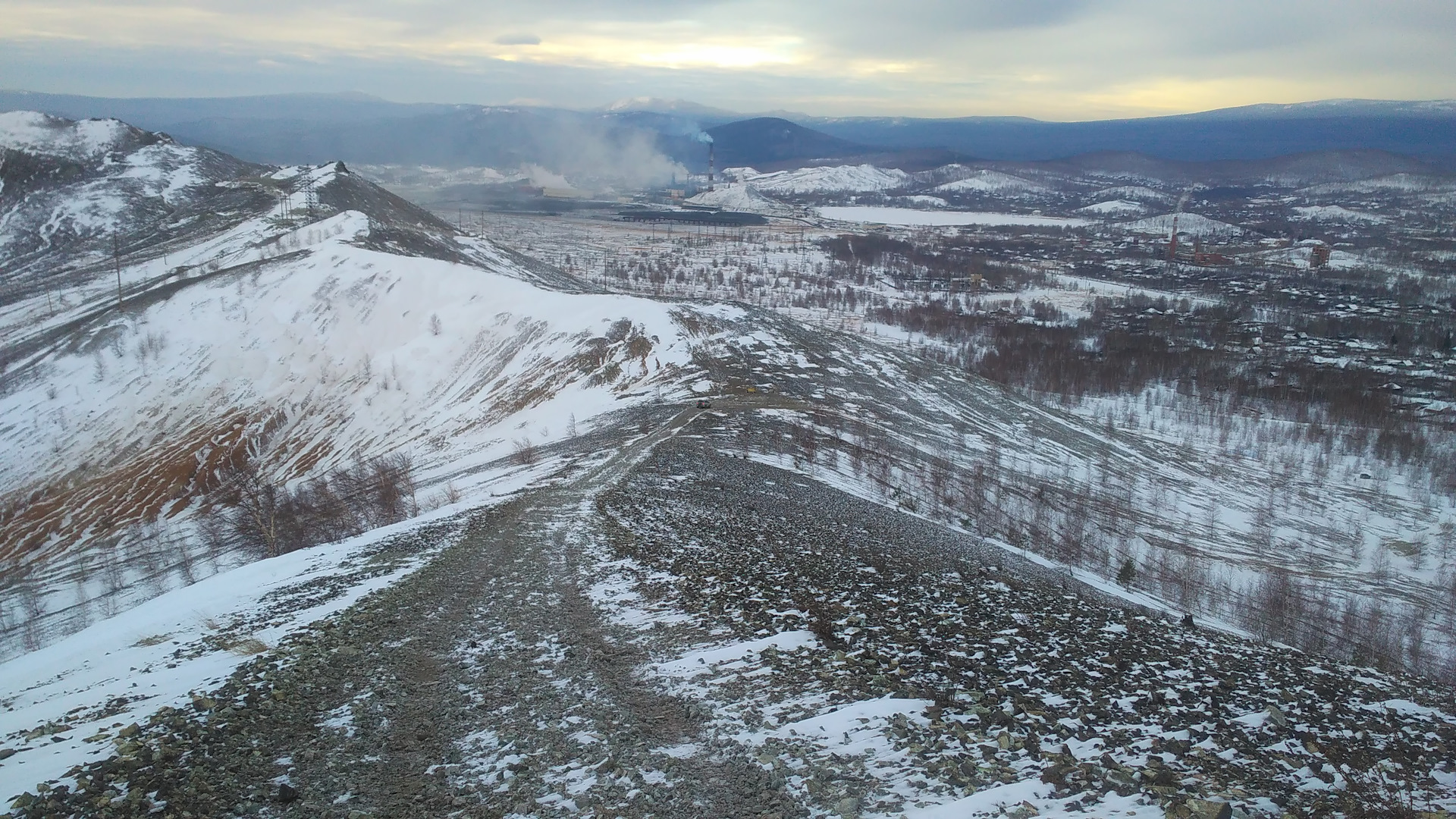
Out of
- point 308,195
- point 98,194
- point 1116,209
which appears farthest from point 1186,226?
point 98,194

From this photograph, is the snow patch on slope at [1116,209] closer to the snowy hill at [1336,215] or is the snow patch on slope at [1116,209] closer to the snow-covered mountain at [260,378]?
the snowy hill at [1336,215]

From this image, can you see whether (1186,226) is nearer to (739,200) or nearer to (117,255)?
(739,200)

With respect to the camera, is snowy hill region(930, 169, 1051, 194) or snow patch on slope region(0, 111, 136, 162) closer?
snow patch on slope region(0, 111, 136, 162)

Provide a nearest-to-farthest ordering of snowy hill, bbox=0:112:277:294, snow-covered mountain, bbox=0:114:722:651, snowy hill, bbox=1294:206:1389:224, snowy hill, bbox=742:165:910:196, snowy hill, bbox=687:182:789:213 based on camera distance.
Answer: snow-covered mountain, bbox=0:114:722:651, snowy hill, bbox=0:112:277:294, snowy hill, bbox=1294:206:1389:224, snowy hill, bbox=687:182:789:213, snowy hill, bbox=742:165:910:196

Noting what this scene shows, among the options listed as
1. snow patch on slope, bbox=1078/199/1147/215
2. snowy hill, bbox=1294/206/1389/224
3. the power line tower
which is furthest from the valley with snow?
snow patch on slope, bbox=1078/199/1147/215

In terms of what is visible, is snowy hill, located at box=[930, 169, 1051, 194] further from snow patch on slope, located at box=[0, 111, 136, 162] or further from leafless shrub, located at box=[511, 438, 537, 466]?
leafless shrub, located at box=[511, 438, 537, 466]

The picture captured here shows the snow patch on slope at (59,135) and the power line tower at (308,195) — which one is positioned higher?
the snow patch on slope at (59,135)

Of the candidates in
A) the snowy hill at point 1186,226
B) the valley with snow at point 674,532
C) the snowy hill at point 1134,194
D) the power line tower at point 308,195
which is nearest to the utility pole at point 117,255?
the valley with snow at point 674,532

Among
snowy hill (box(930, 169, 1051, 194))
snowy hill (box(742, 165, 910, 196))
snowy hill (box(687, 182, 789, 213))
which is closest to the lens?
snowy hill (box(687, 182, 789, 213))
